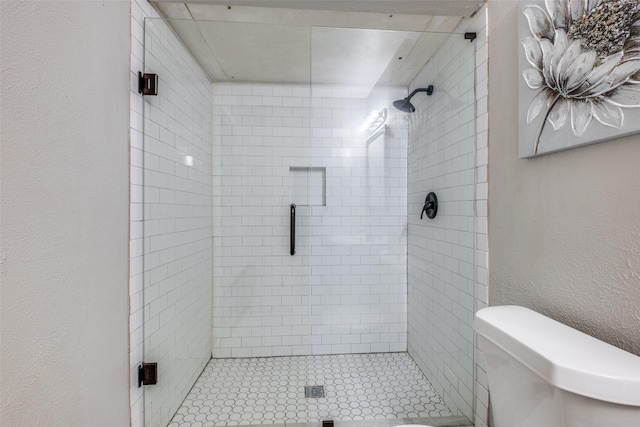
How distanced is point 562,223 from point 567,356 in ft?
1.53

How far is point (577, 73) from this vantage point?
85 cm

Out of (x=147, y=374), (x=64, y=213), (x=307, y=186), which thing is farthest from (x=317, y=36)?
(x=147, y=374)

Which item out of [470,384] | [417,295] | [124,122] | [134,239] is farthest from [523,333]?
[124,122]

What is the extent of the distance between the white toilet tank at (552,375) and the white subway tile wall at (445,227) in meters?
0.64

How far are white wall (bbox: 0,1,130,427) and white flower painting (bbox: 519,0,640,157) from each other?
5.05 feet

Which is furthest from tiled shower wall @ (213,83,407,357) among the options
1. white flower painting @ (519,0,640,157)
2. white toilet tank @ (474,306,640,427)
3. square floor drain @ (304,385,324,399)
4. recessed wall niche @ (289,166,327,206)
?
white toilet tank @ (474,306,640,427)

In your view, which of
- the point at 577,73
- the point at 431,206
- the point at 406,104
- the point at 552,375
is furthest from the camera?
the point at 406,104

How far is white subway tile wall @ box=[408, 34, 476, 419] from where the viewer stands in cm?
150

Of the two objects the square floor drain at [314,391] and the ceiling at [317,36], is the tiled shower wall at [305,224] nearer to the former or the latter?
the ceiling at [317,36]

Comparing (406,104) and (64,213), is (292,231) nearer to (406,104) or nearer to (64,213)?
(406,104)

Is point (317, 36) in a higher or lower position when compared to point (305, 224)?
higher

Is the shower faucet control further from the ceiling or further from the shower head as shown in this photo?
the ceiling

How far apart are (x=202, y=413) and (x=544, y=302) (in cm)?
174

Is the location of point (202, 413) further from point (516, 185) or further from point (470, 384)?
point (516, 185)
